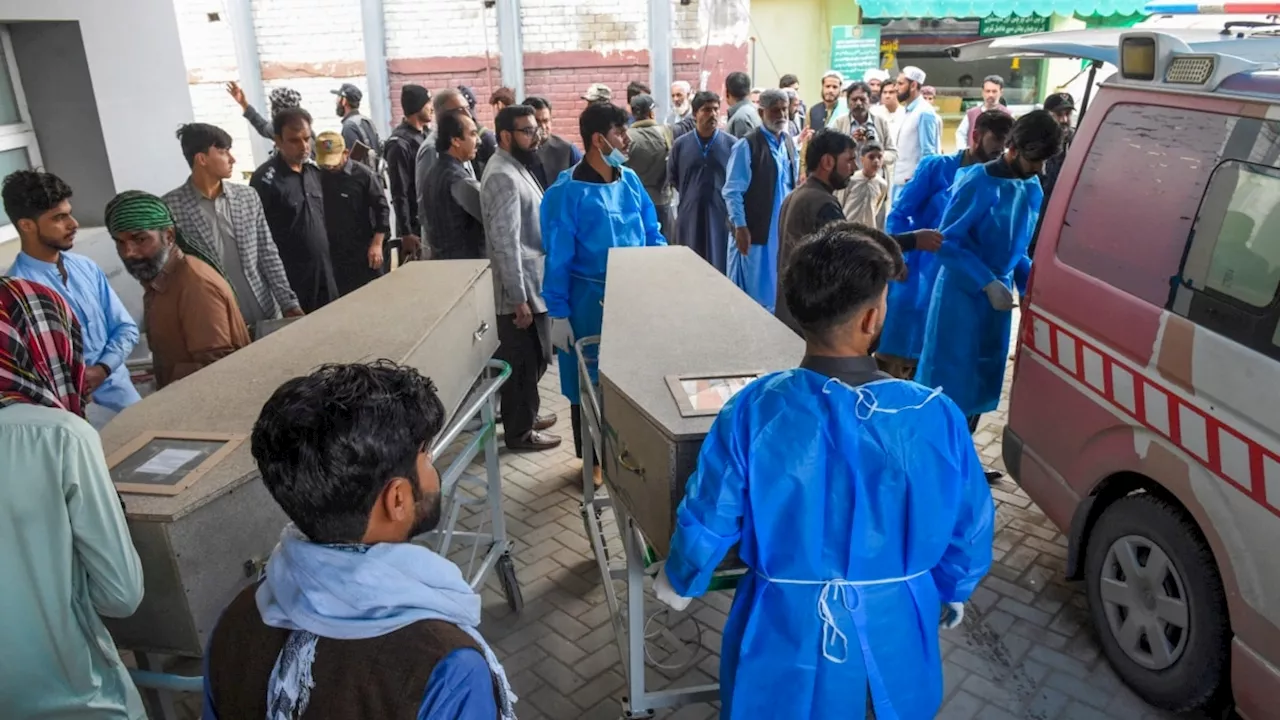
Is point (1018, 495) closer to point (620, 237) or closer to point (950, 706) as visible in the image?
point (950, 706)

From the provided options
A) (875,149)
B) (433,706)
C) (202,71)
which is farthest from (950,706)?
(202,71)

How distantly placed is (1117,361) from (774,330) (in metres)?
1.16

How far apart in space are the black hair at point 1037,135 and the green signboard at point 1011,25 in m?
9.92

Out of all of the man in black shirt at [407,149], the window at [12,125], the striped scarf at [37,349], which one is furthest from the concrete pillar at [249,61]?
the striped scarf at [37,349]

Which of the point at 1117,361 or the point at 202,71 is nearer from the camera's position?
the point at 1117,361

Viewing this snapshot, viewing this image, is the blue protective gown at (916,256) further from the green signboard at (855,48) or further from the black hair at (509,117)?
the green signboard at (855,48)

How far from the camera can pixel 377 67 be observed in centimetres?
955

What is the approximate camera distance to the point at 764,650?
72.2 inches

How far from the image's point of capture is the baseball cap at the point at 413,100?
5.92 metres

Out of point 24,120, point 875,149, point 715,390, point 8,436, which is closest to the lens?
point 8,436

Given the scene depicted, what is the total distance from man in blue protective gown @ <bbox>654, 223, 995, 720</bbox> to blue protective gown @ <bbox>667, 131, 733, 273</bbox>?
4.88 metres

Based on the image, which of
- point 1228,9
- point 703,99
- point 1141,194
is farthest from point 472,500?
point 703,99

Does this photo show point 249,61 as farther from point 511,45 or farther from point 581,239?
point 581,239

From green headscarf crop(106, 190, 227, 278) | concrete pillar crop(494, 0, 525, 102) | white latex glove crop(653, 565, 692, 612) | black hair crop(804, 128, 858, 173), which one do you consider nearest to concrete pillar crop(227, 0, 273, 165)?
concrete pillar crop(494, 0, 525, 102)
